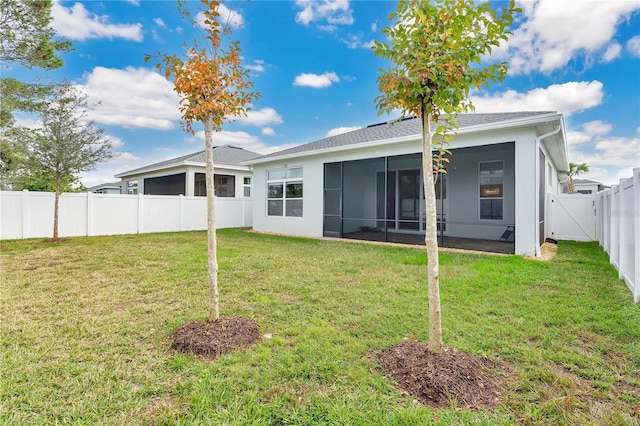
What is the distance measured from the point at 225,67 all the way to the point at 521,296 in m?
4.66

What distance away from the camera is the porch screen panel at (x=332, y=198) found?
10.8 meters

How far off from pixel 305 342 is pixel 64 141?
1044 cm

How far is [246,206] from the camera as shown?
1541 cm

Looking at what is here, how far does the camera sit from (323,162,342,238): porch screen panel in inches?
424

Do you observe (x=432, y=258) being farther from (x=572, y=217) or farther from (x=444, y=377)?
(x=572, y=217)

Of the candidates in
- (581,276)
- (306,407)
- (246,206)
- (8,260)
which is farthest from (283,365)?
(246,206)

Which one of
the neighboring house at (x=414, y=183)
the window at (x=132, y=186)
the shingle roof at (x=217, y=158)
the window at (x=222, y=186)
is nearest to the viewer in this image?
the neighboring house at (x=414, y=183)

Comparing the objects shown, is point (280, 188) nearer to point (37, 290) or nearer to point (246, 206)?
point (246, 206)

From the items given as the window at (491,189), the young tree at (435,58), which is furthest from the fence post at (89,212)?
the window at (491,189)

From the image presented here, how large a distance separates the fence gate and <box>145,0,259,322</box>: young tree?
437 inches

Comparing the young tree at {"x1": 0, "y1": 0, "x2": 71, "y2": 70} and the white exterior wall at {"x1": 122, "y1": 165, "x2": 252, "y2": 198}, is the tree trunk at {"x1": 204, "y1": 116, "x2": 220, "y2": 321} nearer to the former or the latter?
the young tree at {"x1": 0, "y1": 0, "x2": 71, "y2": 70}

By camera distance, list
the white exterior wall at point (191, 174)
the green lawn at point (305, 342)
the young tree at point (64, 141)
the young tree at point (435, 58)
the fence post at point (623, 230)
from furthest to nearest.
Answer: the white exterior wall at point (191, 174) → the young tree at point (64, 141) → the fence post at point (623, 230) → the young tree at point (435, 58) → the green lawn at point (305, 342)

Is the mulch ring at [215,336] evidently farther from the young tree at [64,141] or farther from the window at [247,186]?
the window at [247,186]

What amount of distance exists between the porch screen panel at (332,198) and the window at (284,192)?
1118 millimetres
